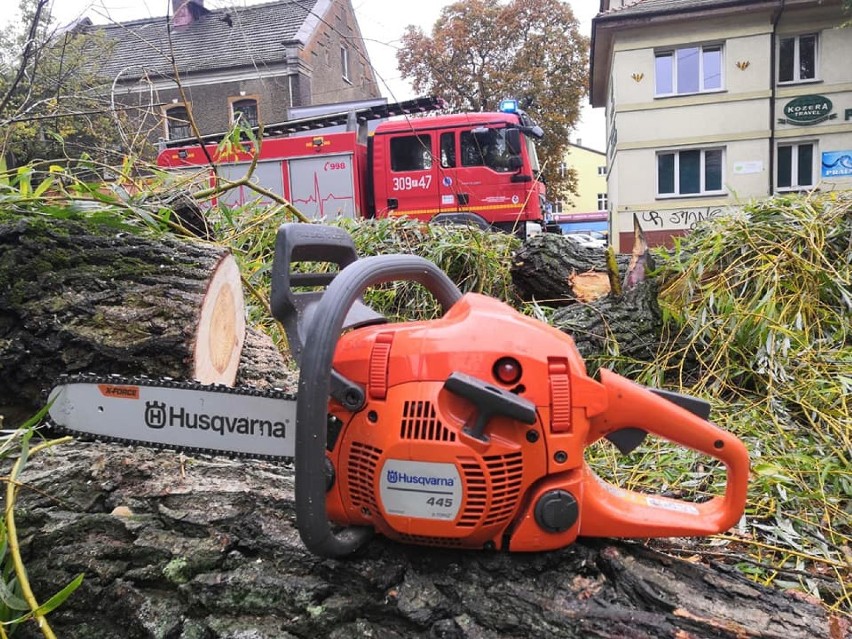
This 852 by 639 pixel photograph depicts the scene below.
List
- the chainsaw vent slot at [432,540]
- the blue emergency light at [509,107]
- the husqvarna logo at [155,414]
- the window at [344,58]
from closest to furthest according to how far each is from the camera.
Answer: the chainsaw vent slot at [432,540] < the husqvarna logo at [155,414] < the window at [344,58] < the blue emergency light at [509,107]

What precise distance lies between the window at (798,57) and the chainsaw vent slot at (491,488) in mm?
14699

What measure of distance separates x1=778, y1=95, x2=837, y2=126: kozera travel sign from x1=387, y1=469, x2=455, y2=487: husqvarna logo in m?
14.4

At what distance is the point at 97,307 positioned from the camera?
1521mm

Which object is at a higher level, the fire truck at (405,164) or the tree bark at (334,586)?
the fire truck at (405,164)

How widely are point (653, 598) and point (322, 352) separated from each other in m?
0.65

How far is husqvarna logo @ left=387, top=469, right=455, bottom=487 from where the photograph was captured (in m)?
0.88

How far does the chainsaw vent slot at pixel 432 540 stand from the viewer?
94cm

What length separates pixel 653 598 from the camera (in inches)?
36.5

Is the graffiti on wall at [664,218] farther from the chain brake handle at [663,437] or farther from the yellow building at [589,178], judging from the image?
the yellow building at [589,178]

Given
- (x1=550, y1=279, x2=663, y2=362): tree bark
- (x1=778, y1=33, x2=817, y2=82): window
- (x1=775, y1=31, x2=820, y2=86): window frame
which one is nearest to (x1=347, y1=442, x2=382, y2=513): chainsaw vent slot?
(x1=550, y1=279, x2=663, y2=362): tree bark

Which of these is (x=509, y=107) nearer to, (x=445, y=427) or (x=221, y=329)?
(x=221, y=329)

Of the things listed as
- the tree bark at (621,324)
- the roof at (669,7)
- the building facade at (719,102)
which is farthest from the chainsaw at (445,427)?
the roof at (669,7)

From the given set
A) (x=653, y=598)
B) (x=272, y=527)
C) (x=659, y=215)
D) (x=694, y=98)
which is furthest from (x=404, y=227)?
(x=694, y=98)

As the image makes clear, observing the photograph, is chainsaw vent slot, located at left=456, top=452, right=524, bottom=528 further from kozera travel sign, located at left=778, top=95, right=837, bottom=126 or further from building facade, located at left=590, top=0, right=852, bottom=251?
kozera travel sign, located at left=778, top=95, right=837, bottom=126
